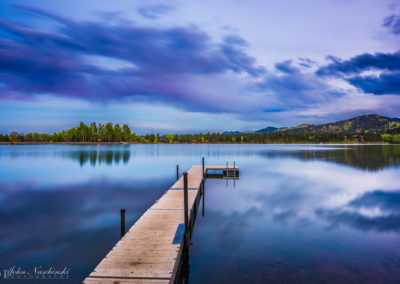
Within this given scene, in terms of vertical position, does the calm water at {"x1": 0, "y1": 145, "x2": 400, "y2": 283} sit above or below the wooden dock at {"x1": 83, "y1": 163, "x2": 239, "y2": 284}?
below

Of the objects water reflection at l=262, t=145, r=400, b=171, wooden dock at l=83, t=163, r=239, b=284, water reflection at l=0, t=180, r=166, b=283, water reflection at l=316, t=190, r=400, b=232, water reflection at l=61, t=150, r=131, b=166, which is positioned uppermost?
wooden dock at l=83, t=163, r=239, b=284

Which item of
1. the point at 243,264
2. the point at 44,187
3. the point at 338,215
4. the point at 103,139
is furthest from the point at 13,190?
the point at 103,139

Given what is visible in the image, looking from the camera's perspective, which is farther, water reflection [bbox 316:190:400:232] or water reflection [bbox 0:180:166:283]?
water reflection [bbox 316:190:400:232]

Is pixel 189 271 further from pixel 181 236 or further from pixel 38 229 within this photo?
pixel 38 229

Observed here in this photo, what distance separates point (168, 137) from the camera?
188 meters

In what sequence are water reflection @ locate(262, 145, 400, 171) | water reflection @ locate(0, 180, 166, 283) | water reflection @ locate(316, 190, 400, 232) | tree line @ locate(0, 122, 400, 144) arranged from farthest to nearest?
tree line @ locate(0, 122, 400, 144)
water reflection @ locate(262, 145, 400, 171)
water reflection @ locate(316, 190, 400, 232)
water reflection @ locate(0, 180, 166, 283)

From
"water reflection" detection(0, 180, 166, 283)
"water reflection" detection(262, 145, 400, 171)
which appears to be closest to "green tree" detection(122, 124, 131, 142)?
"water reflection" detection(262, 145, 400, 171)

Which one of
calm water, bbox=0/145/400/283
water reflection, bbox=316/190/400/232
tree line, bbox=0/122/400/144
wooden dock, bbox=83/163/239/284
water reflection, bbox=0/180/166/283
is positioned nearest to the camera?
wooden dock, bbox=83/163/239/284

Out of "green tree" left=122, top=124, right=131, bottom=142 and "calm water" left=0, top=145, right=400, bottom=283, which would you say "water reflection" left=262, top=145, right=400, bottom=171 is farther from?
"green tree" left=122, top=124, right=131, bottom=142

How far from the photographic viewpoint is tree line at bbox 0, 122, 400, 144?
12988 cm

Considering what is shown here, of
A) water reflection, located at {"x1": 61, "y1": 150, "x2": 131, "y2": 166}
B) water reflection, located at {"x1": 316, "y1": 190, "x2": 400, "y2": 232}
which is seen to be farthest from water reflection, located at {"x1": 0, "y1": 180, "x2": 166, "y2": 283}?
water reflection, located at {"x1": 61, "y1": 150, "x2": 131, "y2": 166}

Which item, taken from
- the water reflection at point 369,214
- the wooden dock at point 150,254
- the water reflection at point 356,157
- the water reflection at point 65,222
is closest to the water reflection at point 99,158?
the water reflection at point 65,222

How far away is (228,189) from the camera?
745 inches

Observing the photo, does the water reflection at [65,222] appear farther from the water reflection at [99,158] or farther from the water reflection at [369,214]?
the water reflection at [99,158]
